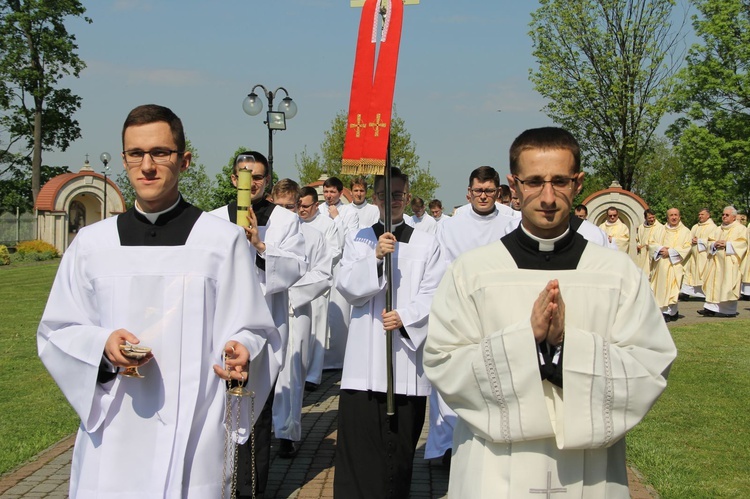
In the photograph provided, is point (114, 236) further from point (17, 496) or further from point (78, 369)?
point (17, 496)

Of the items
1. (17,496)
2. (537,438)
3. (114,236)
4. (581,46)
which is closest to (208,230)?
(114,236)

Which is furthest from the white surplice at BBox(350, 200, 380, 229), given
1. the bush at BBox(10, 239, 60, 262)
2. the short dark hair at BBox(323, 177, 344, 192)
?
the bush at BBox(10, 239, 60, 262)

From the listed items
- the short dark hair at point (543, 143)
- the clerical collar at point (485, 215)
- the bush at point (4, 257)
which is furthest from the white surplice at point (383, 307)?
the bush at point (4, 257)

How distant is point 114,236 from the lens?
3914mm

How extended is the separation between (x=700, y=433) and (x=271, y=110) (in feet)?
49.2

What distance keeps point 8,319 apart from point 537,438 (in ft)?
54.3

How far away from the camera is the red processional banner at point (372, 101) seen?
584 centimetres

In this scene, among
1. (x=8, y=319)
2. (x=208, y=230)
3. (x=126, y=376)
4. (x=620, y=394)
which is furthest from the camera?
(x=8, y=319)

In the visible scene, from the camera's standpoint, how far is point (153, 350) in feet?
12.2

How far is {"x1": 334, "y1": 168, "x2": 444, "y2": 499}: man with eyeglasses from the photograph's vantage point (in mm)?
6055

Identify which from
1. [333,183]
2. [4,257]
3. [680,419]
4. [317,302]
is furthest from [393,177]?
[4,257]

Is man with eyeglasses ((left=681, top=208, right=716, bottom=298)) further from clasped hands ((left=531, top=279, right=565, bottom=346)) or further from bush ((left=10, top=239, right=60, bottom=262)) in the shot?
bush ((left=10, top=239, right=60, bottom=262))

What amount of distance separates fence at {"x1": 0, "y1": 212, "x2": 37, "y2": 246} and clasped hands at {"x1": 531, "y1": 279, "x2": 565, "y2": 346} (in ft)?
139

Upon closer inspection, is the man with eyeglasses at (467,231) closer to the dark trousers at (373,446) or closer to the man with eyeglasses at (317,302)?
the dark trousers at (373,446)
